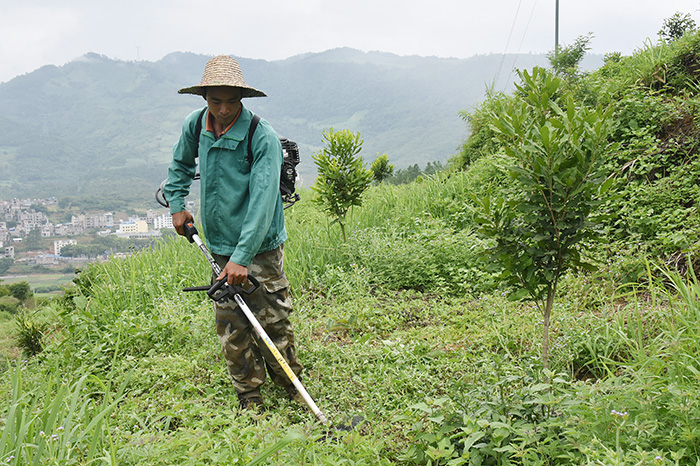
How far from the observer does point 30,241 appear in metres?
45.6

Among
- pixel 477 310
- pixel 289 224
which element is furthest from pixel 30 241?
pixel 477 310

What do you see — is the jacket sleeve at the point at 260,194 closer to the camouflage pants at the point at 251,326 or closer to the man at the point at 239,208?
the man at the point at 239,208

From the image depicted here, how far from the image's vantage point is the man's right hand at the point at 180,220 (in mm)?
3256

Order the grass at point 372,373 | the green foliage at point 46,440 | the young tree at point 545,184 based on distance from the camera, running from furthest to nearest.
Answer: the young tree at point 545,184, the grass at point 372,373, the green foliage at point 46,440

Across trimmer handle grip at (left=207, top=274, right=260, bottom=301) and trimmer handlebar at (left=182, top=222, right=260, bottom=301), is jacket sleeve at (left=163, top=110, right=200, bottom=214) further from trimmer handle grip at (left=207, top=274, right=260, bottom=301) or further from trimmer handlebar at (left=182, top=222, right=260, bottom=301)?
trimmer handle grip at (left=207, top=274, right=260, bottom=301)

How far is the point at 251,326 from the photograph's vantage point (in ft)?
10.5

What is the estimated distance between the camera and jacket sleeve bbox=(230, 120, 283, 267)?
2.75m

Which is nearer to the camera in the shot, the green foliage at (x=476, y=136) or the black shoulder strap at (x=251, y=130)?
the black shoulder strap at (x=251, y=130)

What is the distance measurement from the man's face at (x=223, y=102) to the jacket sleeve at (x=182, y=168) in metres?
0.24

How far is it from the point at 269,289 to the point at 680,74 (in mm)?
6321

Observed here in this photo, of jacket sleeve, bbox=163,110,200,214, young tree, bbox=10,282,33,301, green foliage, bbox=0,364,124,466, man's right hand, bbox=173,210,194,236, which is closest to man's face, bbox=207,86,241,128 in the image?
jacket sleeve, bbox=163,110,200,214

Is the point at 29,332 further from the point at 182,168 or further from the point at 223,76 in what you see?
the point at 223,76

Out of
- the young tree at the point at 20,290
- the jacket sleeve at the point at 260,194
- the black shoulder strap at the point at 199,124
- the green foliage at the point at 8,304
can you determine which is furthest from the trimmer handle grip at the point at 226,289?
the young tree at the point at 20,290

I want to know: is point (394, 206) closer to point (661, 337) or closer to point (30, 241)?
point (661, 337)
